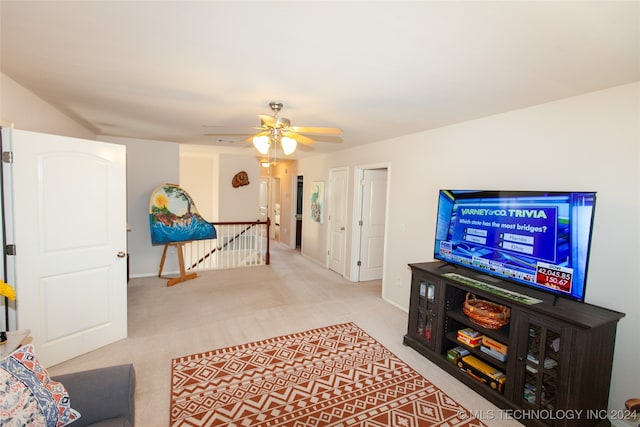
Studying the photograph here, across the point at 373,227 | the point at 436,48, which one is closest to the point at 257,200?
the point at 373,227

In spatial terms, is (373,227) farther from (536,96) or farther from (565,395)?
(565,395)

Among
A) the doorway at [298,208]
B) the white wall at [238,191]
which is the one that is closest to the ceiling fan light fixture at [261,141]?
the white wall at [238,191]

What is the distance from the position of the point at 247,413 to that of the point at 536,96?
129 inches

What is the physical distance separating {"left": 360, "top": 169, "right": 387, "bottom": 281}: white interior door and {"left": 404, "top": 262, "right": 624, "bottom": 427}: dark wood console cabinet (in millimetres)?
2695

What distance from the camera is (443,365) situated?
2.71 m

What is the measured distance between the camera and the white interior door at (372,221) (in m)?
5.23

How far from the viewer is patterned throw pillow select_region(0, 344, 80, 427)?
1.18 metres

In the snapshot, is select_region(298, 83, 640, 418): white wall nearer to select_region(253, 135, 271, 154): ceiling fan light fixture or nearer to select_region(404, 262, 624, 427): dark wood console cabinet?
select_region(404, 262, 624, 427): dark wood console cabinet

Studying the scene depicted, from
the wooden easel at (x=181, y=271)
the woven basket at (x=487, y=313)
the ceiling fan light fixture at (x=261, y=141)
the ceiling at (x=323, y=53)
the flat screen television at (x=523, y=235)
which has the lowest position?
the wooden easel at (x=181, y=271)

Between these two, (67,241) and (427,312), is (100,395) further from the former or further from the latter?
(427,312)

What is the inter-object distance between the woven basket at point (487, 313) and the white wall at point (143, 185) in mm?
5046

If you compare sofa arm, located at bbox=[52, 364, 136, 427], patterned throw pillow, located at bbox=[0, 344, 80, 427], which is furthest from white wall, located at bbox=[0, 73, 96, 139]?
sofa arm, located at bbox=[52, 364, 136, 427]

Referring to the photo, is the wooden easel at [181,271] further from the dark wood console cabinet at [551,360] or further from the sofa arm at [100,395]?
the dark wood console cabinet at [551,360]

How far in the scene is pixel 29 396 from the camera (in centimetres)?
126
